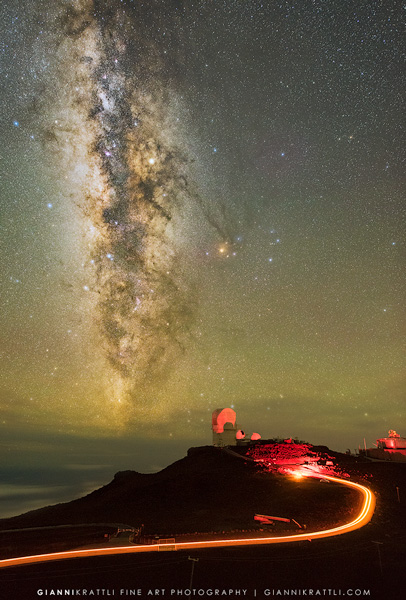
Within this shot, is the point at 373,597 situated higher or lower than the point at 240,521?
lower

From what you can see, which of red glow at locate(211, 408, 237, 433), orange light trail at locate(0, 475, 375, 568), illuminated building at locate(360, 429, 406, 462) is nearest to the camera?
orange light trail at locate(0, 475, 375, 568)

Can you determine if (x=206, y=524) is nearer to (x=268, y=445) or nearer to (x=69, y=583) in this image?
(x=69, y=583)

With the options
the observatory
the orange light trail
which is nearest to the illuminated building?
the observatory

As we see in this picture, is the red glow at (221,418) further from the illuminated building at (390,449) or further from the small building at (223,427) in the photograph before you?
the illuminated building at (390,449)

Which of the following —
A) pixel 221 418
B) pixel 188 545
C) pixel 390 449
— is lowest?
pixel 188 545

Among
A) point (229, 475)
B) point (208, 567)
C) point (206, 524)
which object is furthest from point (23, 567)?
point (229, 475)

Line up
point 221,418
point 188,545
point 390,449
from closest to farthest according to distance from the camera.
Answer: point 188,545 → point 390,449 → point 221,418

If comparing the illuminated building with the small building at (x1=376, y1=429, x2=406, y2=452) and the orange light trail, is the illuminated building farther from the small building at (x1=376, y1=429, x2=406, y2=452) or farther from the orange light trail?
the orange light trail

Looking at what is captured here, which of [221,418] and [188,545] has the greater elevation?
[221,418]

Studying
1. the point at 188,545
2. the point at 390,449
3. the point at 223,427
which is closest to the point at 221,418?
the point at 223,427

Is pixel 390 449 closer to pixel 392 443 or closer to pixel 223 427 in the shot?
pixel 392 443

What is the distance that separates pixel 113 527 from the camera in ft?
83.9

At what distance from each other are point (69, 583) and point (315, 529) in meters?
15.1

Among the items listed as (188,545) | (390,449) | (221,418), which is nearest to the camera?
(188,545)
